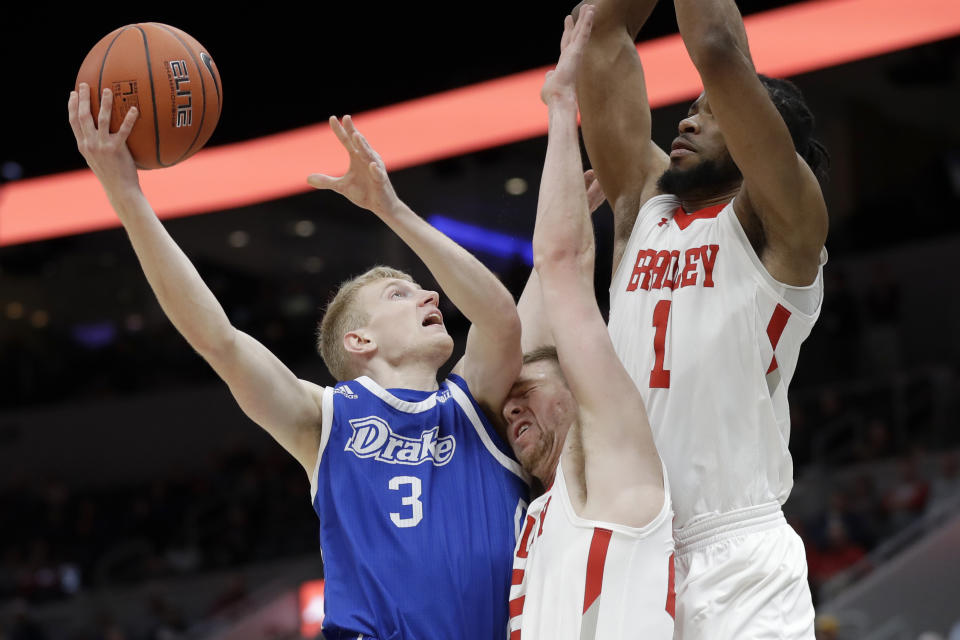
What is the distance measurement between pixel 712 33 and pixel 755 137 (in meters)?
0.28

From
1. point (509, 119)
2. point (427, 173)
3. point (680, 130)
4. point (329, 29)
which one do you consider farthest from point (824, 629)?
point (427, 173)

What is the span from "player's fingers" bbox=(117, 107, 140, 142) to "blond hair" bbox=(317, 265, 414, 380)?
2.85 ft

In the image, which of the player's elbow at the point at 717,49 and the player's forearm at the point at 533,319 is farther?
the player's forearm at the point at 533,319

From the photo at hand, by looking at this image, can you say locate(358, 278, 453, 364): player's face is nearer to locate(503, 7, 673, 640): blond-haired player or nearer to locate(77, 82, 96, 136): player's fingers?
locate(503, 7, 673, 640): blond-haired player

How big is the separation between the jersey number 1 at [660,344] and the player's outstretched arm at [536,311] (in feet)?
2.03

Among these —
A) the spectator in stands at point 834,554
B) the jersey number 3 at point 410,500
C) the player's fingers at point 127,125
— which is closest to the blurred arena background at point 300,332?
the spectator in stands at point 834,554

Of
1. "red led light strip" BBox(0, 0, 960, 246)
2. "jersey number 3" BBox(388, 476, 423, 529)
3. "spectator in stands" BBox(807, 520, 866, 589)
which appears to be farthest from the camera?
"spectator in stands" BBox(807, 520, 866, 589)

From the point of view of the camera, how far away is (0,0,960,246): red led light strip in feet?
28.1

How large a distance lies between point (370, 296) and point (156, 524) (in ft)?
45.6

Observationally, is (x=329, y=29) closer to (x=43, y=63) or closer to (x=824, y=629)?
(x=43, y=63)

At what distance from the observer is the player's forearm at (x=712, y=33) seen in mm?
2996

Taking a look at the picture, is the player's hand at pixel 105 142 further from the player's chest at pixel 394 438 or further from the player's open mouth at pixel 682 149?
the player's open mouth at pixel 682 149

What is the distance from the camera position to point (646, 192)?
365 cm

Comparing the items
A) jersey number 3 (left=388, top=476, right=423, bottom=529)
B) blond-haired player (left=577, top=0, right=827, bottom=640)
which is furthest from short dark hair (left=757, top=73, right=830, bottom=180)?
jersey number 3 (left=388, top=476, right=423, bottom=529)
